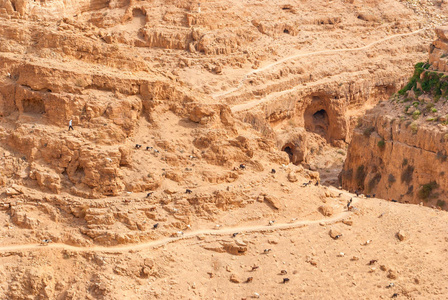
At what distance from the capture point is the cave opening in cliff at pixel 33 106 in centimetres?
3019

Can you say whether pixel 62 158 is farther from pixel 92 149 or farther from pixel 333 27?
pixel 333 27

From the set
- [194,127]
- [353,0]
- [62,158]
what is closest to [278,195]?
[194,127]

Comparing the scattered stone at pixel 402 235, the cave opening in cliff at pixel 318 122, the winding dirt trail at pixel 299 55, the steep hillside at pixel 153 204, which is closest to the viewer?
the steep hillside at pixel 153 204

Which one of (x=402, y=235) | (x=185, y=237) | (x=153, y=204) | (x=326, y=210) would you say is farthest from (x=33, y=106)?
(x=402, y=235)

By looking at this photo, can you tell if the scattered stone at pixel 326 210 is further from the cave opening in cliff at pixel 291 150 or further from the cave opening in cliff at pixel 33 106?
the cave opening in cliff at pixel 291 150

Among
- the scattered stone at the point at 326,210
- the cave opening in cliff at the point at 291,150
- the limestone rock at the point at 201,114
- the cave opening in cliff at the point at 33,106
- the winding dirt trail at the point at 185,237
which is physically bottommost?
the cave opening in cliff at the point at 291,150

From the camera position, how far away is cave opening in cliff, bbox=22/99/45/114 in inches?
1188

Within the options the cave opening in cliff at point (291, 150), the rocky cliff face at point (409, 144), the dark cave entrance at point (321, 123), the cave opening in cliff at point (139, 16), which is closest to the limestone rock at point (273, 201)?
the rocky cliff face at point (409, 144)

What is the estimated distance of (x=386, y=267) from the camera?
97.9ft

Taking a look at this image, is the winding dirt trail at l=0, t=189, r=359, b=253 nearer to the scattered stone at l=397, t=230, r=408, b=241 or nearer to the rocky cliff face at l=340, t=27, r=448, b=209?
the scattered stone at l=397, t=230, r=408, b=241

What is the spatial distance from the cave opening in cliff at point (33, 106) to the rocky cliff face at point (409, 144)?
25208 millimetres

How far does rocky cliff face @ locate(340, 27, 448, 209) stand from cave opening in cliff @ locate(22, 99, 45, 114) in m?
25.2

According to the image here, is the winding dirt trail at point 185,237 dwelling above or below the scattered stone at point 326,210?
below

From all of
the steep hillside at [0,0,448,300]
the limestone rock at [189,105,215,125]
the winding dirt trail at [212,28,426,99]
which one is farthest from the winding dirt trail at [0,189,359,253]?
the winding dirt trail at [212,28,426,99]
